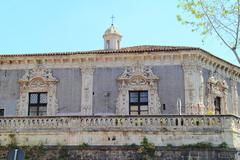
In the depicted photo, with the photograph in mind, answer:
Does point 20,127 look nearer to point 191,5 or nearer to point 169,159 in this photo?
point 169,159

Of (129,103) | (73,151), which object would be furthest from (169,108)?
(73,151)

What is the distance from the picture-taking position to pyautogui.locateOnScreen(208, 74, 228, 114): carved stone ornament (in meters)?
26.1

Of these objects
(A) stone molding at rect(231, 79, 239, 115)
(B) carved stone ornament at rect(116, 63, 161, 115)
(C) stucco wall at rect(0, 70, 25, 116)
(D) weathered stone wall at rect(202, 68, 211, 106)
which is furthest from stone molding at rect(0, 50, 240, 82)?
(A) stone molding at rect(231, 79, 239, 115)

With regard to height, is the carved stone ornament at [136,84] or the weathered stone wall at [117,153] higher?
the carved stone ornament at [136,84]

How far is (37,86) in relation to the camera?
87.1 ft

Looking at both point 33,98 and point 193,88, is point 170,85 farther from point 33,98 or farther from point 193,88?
point 33,98

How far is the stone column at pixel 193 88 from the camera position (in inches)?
971

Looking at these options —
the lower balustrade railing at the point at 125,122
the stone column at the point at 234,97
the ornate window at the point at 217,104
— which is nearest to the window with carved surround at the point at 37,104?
the lower balustrade railing at the point at 125,122

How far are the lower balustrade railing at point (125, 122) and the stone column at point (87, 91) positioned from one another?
5.05 m

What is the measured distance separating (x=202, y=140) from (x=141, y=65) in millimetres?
7809

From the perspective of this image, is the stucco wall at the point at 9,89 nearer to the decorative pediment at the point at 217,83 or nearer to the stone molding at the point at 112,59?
the stone molding at the point at 112,59

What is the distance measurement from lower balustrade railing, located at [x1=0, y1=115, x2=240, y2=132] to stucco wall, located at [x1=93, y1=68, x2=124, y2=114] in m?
5.27

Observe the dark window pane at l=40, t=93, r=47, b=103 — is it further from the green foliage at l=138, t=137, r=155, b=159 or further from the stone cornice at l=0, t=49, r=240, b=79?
the green foliage at l=138, t=137, r=155, b=159

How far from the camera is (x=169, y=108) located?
25078 millimetres
